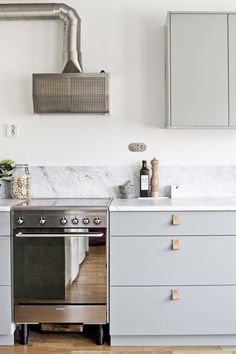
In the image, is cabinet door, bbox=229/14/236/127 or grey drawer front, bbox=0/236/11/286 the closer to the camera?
grey drawer front, bbox=0/236/11/286

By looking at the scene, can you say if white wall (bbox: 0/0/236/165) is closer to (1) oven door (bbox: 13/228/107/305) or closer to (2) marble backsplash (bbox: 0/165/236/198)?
(2) marble backsplash (bbox: 0/165/236/198)

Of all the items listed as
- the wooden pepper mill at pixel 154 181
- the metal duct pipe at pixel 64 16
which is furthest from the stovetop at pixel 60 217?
the metal duct pipe at pixel 64 16

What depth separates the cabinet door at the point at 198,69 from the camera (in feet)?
9.25

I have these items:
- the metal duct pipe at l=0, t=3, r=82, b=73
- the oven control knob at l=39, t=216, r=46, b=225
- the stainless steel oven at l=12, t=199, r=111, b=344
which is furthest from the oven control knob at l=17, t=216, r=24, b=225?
the metal duct pipe at l=0, t=3, r=82, b=73

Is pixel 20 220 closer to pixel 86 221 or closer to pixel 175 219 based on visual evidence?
pixel 86 221

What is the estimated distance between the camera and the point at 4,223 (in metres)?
2.54

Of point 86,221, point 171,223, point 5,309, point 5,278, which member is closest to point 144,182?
point 171,223

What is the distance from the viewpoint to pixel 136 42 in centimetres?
316

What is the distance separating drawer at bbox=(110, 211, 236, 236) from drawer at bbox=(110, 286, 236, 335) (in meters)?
0.35

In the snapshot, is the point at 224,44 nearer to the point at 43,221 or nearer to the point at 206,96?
the point at 206,96

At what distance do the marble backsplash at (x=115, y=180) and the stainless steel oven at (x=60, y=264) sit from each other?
618mm

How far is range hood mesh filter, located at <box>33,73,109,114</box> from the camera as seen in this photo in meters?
2.96

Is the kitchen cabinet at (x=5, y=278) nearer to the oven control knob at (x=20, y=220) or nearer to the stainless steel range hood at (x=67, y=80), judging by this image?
the oven control knob at (x=20, y=220)

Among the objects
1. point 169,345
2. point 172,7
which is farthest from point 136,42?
point 169,345
